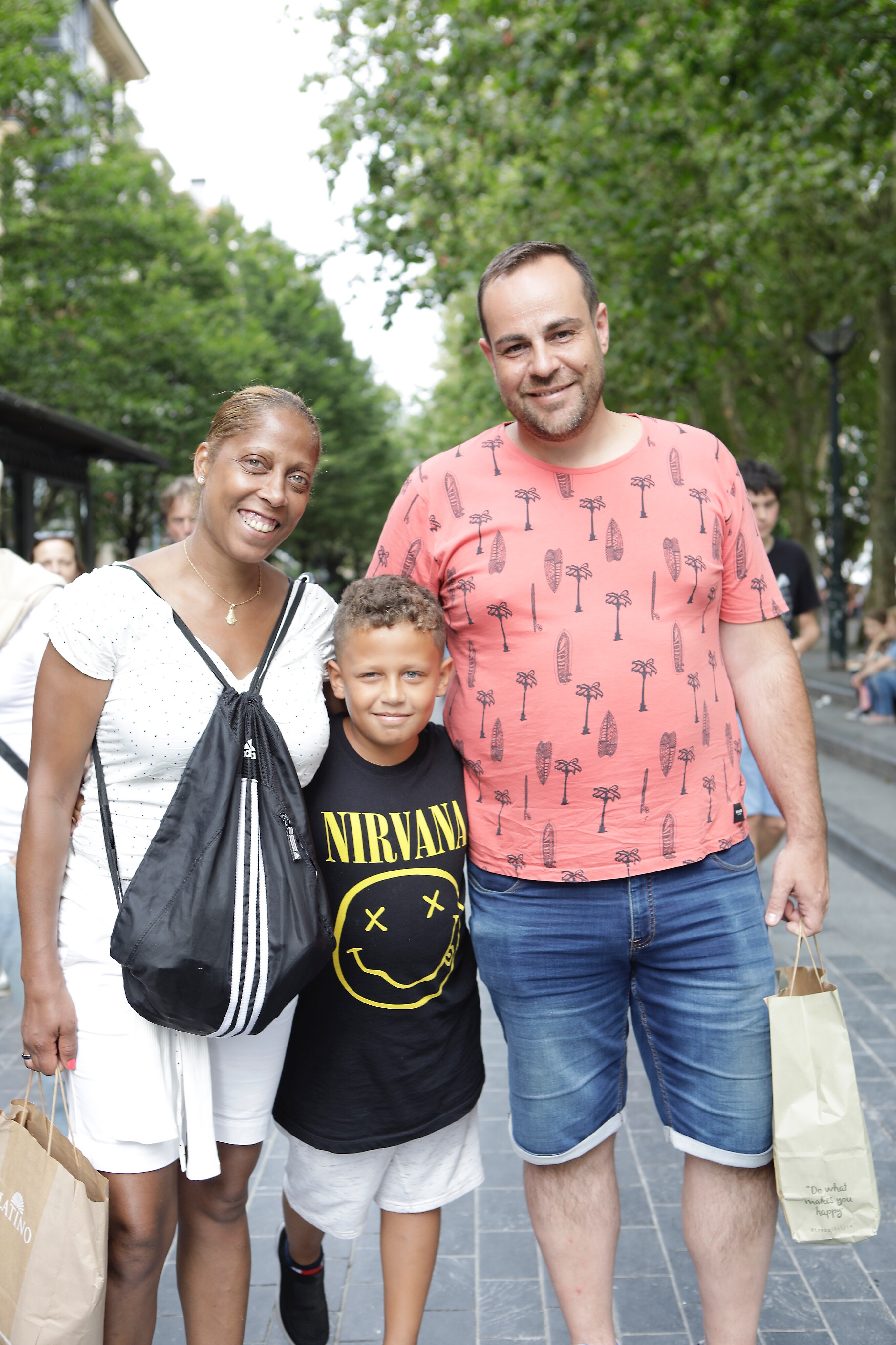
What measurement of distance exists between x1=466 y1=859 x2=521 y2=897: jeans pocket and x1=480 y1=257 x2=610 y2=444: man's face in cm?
89

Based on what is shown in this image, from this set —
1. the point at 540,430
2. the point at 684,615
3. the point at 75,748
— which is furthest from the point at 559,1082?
the point at 540,430

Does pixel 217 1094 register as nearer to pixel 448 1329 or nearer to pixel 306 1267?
pixel 306 1267

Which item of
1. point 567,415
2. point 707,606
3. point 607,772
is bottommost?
point 607,772

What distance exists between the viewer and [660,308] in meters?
14.3

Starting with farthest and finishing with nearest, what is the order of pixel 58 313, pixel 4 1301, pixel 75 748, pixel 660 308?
pixel 58 313 < pixel 660 308 < pixel 75 748 < pixel 4 1301

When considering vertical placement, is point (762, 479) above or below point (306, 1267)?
above

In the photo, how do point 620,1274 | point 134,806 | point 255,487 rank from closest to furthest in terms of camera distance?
point 134,806 < point 255,487 < point 620,1274

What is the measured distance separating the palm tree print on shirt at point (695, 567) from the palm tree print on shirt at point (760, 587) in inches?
7.0

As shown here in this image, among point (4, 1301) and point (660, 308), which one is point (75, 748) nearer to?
point (4, 1301)

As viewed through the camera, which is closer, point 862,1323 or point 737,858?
point 737,858

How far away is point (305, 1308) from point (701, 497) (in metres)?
2.06

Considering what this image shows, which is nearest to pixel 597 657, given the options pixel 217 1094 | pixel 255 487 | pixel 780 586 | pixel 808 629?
pixel 255 487

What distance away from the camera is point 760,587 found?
2.50m

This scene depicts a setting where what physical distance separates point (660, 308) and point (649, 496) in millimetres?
12754
